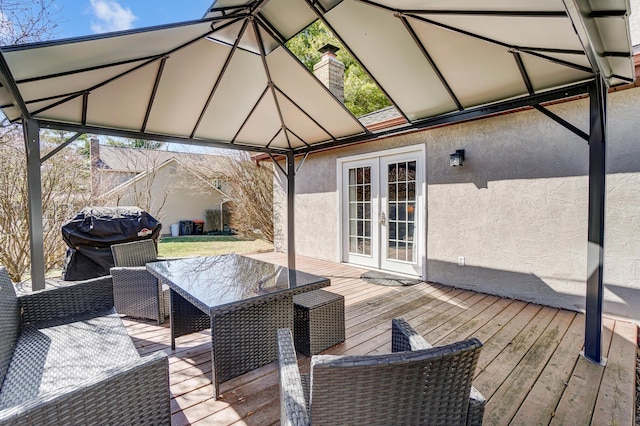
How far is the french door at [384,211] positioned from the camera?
5.56 m

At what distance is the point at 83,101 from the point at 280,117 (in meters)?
2.45

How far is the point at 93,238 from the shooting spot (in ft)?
15.6

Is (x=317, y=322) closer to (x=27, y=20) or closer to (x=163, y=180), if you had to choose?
(x=27, y=20)

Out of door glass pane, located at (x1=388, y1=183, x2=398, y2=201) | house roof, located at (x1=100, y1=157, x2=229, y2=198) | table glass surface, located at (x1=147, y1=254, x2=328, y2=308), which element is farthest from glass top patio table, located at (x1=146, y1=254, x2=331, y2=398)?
house roof, located at (x1=100, y1=157, x2=229, y2=198)

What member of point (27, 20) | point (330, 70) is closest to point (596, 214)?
point (330, 70)

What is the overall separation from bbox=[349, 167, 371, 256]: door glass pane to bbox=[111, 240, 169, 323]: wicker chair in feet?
12.9

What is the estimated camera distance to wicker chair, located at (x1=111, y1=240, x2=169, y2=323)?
342 cm

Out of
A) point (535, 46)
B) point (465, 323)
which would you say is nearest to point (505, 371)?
point (465, 323)

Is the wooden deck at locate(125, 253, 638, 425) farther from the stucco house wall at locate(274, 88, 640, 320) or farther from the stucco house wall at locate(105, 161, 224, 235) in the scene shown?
the stucco house wall at locate(105, 161, 224, 235)

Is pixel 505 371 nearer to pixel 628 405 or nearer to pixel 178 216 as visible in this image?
pixel 628 405

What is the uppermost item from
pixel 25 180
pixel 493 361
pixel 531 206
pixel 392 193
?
pixel 25 180

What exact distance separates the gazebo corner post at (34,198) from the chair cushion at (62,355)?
160cm

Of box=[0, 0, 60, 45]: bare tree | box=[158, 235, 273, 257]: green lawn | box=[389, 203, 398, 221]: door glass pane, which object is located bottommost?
box=[158, 235, 273, 257]: green lawn

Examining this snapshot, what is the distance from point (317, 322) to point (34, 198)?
3381mm
